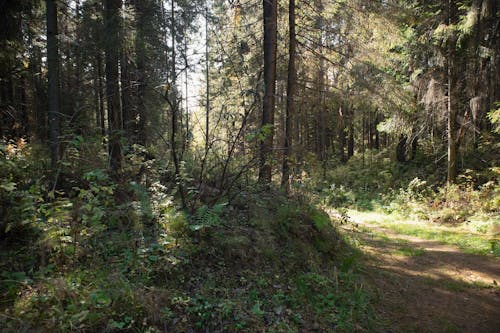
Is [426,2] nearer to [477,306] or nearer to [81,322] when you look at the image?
[477,306]

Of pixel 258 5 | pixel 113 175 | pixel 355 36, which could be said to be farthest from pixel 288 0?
pixel 113 175

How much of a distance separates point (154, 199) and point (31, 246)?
1786mm

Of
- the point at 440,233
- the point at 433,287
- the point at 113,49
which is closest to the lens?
the point at 433,287

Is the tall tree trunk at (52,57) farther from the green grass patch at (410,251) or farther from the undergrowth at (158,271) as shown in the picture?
the green grass patch at (410,251)

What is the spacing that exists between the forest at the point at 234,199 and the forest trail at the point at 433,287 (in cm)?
4

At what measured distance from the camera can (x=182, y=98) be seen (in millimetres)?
4734

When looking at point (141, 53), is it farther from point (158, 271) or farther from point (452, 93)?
point (452, 93)

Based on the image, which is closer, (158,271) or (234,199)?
(158,271)

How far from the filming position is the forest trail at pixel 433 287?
14.7 feet

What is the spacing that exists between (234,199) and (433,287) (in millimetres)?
4126

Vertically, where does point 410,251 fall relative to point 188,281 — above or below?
below

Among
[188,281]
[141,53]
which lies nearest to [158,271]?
[188,281]

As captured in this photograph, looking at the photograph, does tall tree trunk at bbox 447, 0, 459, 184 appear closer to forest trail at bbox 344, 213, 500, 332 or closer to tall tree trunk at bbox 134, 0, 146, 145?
forest trail at bbox 344, 213, 500, 332

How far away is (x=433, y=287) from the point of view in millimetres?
5625
